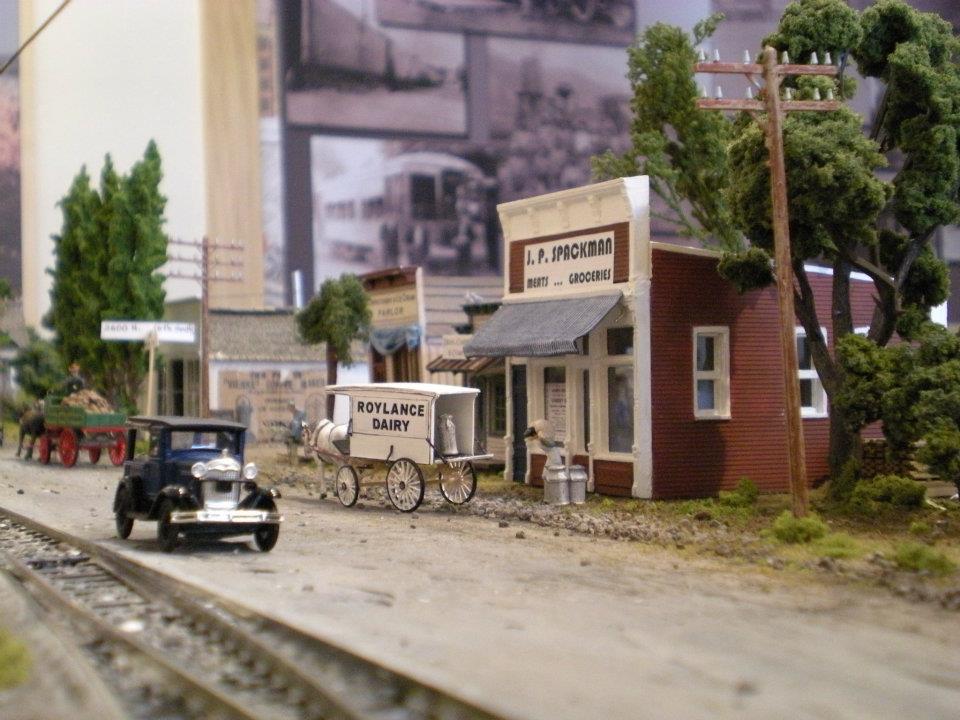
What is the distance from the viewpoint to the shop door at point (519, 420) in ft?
82.5

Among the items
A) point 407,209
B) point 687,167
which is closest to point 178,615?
point 687,167

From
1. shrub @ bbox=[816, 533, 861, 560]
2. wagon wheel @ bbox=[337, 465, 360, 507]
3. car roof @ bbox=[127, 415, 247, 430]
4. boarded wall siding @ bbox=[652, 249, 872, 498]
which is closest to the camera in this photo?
shrub @ bbox=[816, 533, 861, 560]

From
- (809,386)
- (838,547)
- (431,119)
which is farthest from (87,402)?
(431,119)

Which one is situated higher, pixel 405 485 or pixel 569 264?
pixel 569 264

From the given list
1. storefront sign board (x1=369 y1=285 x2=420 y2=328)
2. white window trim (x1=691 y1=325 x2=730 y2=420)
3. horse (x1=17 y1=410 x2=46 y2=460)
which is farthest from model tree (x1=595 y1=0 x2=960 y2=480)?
Result: horse (x1=17 y1=410 x2=46 y2=460)

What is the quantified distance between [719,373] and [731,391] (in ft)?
1.30

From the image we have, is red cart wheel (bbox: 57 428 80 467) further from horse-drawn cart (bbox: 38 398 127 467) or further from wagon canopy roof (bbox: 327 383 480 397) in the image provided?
wagon canopy roof (bbox: 327 383 480 397)

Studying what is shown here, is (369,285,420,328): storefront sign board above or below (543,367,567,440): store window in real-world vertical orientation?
above

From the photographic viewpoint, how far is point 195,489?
51.1 ft

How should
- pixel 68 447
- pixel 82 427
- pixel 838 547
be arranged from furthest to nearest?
pixel 68 447 → pixel 82 427 → pixel 838 547

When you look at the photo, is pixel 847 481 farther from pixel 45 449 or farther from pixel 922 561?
pixel 45 449

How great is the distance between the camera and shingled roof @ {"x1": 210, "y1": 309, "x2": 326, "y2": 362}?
44.2m

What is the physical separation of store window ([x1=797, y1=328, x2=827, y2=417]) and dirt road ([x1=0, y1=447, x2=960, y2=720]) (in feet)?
27.2

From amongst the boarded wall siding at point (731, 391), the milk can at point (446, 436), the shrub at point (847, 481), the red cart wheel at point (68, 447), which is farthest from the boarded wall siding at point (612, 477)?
the red cart wheel at point (68, 447)
